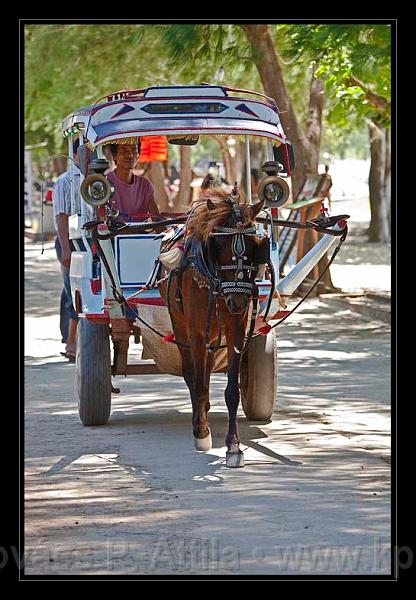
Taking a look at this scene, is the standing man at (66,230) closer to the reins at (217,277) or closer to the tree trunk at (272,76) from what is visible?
the reins at (217,277)

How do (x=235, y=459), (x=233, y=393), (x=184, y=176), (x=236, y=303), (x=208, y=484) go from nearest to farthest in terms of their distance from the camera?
(x=208, y=484) → (x=236, y=303) → (x=235, y=459) → (x=233, y=393) → (x=184, y=176)

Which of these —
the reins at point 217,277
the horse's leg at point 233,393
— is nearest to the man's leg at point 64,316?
the reins at point 217,277

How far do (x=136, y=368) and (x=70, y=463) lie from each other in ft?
5.92

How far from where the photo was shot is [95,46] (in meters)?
26.8

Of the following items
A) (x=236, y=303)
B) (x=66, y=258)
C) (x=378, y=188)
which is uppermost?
(x=378, y=188)

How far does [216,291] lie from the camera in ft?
29.3

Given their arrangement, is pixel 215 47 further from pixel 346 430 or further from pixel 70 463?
pixel 70 463

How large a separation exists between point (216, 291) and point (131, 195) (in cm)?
242

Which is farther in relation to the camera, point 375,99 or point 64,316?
point 375,99

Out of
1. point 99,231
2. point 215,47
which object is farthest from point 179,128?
point 215,47

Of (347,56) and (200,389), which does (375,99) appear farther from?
(200,389)

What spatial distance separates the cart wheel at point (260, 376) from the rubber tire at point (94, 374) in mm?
1094

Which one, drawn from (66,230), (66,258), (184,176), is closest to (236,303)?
(66,230)

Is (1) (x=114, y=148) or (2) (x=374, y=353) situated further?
(2) (x=374, y=353)
